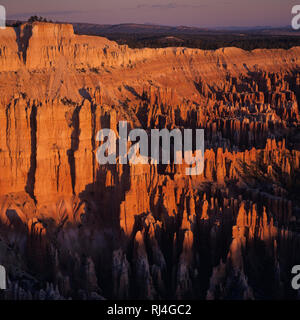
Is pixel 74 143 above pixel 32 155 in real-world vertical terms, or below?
above

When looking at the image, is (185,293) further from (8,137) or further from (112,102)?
(112,102)

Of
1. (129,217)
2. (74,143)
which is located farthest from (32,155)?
(129,217)

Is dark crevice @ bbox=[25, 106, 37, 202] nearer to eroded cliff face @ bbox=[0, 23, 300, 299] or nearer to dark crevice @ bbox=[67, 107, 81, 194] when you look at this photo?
eroded cliff face @ bbox=[0, 23, 300, 299]

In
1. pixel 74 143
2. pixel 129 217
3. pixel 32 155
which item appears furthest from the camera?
pixel 74 143

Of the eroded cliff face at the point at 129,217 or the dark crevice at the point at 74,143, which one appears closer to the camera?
the eroded cliff face at the point at 129,217

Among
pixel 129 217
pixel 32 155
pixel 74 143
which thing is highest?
pixel 74 143

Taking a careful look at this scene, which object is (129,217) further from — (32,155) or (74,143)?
(32,155)

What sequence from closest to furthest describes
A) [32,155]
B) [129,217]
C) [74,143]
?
[129,217] < [32,155] < [74,143]

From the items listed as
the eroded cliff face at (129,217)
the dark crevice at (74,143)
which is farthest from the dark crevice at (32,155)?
the dark crevice at (74,143)

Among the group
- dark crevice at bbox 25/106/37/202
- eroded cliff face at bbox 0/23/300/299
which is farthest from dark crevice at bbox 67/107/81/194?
dark crevice at bbox 25/106/37/202

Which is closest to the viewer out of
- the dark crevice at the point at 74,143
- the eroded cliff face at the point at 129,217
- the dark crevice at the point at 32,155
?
the eroded cliff face at the point at 129,217

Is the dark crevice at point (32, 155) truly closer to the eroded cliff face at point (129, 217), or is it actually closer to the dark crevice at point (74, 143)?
the eroded cliff face at point (129, 217)

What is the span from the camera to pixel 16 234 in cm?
1900
